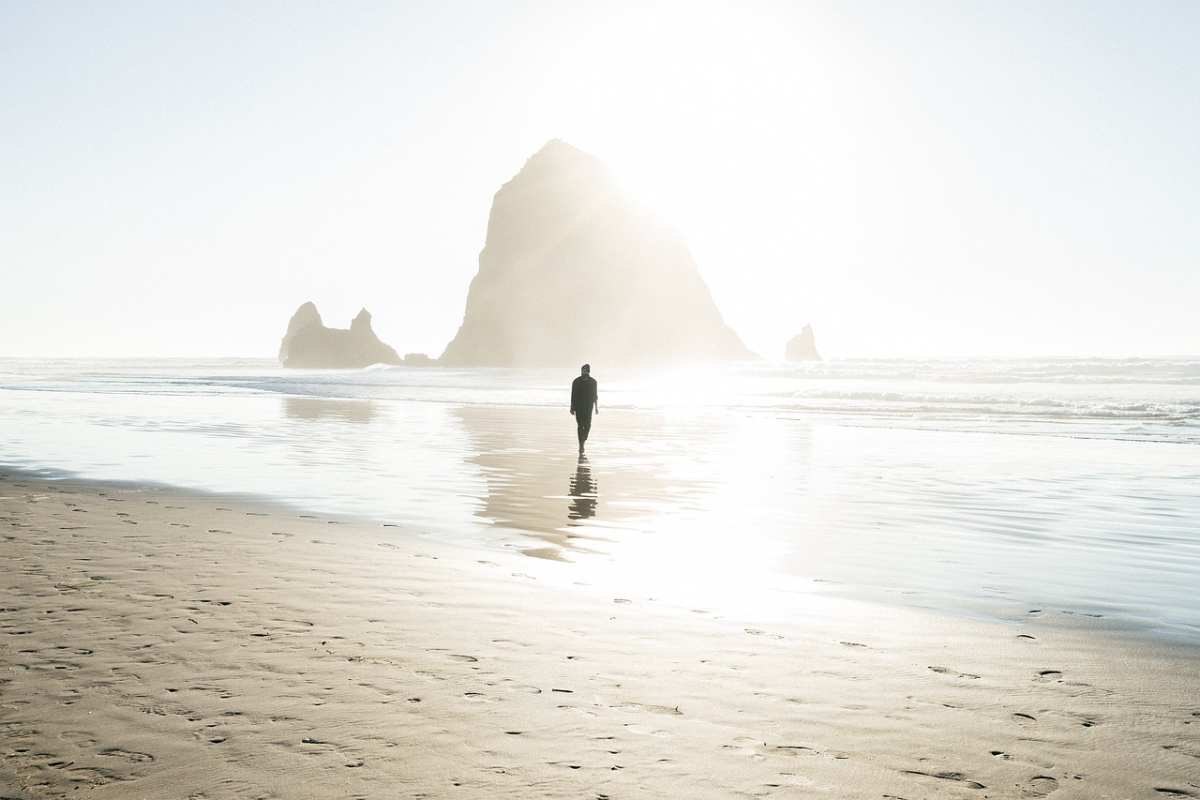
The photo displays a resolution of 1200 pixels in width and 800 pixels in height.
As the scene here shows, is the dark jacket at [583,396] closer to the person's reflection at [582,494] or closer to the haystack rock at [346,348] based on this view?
the person's reflection at [582,494]

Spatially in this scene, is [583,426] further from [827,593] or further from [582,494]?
[827,593]

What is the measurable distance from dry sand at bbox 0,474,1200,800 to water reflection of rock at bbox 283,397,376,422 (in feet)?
79.6

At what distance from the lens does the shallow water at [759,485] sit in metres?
8.46

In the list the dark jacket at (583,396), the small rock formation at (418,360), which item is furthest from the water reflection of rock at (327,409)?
the small rock formation at (418,360)

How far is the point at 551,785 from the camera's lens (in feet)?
12.3

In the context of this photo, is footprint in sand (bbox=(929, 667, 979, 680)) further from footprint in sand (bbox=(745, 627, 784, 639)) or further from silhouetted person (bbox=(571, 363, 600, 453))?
silhouetted person (bbox=(571, 363, 600, 453))

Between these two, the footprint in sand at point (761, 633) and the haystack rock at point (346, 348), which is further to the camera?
the haystack rock at point (346, 348)

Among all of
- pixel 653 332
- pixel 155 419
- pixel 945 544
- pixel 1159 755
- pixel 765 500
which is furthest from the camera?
pixel 653 332

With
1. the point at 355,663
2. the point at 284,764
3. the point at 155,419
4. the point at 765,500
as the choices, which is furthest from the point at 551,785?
the point at 155,419

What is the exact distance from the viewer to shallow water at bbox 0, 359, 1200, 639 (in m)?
8.46

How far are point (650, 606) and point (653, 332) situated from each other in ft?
540

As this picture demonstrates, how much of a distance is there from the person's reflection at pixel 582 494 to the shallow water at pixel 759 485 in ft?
0.23

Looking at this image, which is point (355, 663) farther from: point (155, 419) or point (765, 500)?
point (155, 419)

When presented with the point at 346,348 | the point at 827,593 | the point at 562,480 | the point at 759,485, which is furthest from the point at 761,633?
the point at 346,348
